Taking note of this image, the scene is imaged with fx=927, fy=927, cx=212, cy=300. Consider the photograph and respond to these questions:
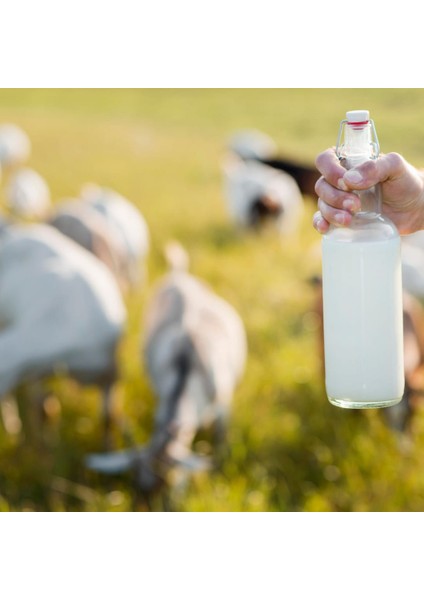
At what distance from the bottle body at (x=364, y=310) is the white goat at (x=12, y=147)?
9925 mm

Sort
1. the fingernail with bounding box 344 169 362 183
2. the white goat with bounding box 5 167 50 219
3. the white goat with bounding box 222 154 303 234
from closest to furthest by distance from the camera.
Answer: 1. the fingernail with bounding box 344 169 362 183
2. the white goat with bounding box 222 154 303 234
3. the white goat with bounding box 5 167 50 219

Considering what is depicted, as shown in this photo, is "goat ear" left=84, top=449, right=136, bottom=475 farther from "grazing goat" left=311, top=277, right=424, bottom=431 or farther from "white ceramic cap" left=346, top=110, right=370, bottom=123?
"white ceramic cap" left=346, top=110, right=370, bottom=123

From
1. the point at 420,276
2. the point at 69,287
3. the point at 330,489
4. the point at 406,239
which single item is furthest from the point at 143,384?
the point at 406,239

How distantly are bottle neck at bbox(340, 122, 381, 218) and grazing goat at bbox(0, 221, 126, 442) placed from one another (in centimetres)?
291

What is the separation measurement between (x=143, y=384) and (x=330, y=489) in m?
1.43

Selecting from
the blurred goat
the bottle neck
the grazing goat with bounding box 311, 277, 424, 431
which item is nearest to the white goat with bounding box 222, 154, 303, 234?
the blurred goat

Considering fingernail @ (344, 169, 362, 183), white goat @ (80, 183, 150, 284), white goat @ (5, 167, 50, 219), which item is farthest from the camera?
white goat @ (5, 167, 50, 219)

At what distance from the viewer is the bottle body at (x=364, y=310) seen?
5.81 ft

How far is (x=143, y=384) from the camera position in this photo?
525 cm

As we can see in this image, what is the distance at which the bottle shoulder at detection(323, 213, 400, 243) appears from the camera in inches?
70.4

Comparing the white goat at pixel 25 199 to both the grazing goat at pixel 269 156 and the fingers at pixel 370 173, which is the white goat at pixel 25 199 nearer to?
the grazing goat at pixel 269 156

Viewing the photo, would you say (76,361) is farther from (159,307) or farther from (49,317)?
(159,307)

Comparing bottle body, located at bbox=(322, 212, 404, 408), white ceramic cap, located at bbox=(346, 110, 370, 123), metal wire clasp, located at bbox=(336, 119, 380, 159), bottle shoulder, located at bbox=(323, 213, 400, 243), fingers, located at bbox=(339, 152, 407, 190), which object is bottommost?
bottle body, located at bbox=(322, 212, 404, 408)

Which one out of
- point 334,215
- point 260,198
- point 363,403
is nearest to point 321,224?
point 334,215
